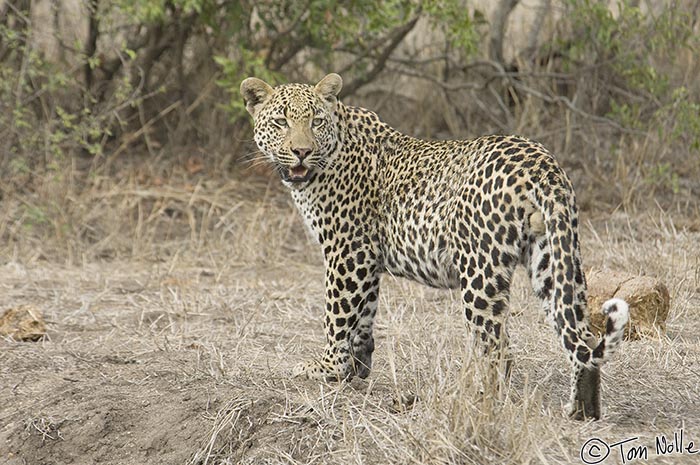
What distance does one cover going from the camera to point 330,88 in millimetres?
6168

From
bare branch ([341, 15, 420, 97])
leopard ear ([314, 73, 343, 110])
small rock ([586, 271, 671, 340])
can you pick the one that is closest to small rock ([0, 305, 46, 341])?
leopard ear ([314, 73, 343, 110])

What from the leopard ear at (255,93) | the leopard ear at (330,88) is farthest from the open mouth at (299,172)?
the leopard ear at (255,93)

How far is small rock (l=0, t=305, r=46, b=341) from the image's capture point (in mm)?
7348

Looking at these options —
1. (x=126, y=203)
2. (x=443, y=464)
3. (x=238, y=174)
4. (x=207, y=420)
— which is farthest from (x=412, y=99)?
(x=443, y=464)

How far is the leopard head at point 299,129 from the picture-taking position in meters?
5.94

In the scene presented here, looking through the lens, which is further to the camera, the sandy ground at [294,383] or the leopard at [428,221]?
the leopard at [428,221]

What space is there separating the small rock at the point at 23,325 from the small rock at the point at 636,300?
3537mm

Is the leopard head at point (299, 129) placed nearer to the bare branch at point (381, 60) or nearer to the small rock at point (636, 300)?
the small rock at point (636, 300)

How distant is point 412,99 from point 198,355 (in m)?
6.44
